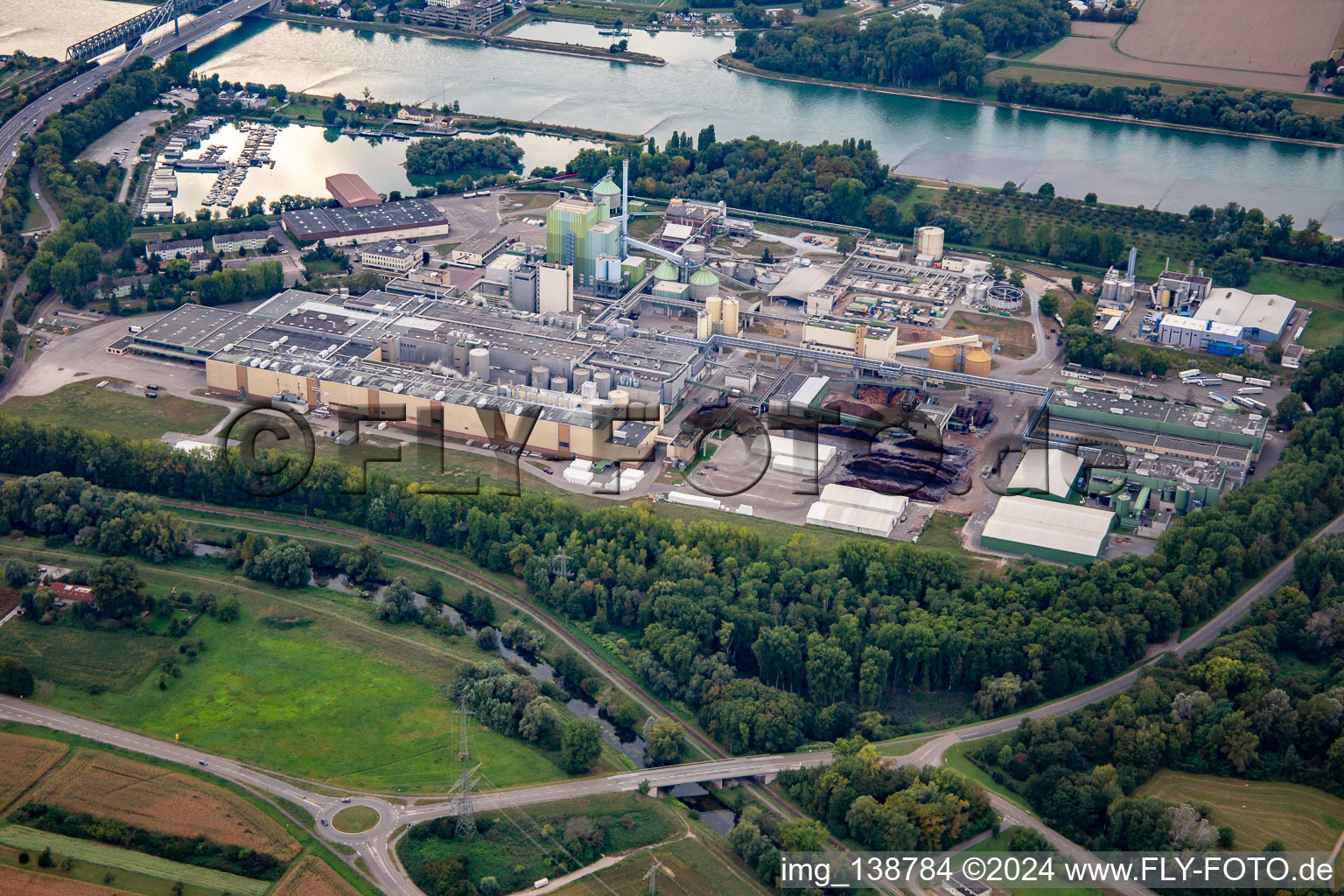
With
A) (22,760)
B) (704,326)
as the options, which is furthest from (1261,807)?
(22,760)

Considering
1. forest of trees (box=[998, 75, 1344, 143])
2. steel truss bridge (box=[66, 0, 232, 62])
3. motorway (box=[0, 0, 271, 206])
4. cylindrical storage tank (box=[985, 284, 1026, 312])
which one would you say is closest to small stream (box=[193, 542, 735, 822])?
cylindrical storage tank (box=[985, 284, 1026, 312])

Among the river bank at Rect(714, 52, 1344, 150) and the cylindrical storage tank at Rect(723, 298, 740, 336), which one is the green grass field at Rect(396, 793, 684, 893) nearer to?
the cylindrical storage tank at Rect(723, 298, 740, 336)

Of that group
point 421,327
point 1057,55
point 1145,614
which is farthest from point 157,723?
point 1057,55

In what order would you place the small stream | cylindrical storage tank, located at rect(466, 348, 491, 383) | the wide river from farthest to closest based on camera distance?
the wide river < cylindrical storage tank, located at rect(466, 348, 491, 383) < the small stream

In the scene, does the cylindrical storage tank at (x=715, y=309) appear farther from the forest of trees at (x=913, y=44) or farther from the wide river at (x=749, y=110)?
the forest of trees at (x=913, y=44)

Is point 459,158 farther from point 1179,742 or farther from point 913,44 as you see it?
point 1179,742

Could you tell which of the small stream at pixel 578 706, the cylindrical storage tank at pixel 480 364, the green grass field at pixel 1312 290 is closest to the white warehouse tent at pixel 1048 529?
the small stream at pixel 578 706
